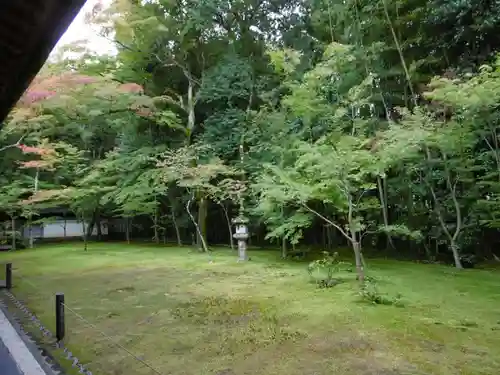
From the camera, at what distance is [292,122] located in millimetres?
10430

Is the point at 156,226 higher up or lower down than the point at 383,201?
lower down

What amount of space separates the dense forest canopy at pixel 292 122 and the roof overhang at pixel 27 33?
6037 millimetres

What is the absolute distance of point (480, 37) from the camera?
29.6ft

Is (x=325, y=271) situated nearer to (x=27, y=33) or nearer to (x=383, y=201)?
(x=383, y=201)

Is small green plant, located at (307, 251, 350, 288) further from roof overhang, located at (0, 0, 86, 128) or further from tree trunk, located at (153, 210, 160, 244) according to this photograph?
tree trunk, located at (153, 210, 160, 244)

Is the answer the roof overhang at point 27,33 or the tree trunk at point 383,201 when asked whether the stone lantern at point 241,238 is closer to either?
the tree trunk at point 383,201

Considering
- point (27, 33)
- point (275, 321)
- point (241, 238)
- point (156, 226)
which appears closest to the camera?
point (27, 33)

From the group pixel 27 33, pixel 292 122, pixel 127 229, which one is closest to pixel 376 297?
pixel 27 33

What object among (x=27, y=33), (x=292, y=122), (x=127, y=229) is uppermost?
(x=292, y=122)

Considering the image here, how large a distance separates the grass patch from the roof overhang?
3169mm

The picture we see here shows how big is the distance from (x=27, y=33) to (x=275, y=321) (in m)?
4.63

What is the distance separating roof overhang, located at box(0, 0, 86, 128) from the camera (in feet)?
1.79

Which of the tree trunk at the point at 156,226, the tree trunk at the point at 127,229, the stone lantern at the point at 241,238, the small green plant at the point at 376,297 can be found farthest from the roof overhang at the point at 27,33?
the tree trunk at the point at 127,229

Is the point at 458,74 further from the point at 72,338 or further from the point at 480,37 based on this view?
the point at 72,338
